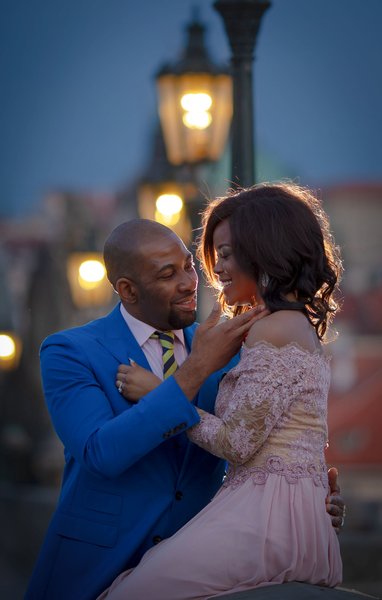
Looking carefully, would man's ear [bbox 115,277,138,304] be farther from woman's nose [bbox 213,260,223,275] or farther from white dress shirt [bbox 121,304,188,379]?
woman's nose [bbox 213,260,223,275]

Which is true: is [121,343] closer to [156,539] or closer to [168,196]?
[156,539]

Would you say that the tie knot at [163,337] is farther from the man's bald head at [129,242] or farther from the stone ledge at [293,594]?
the stone ledge at [293,594]

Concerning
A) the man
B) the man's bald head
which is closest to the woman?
the man

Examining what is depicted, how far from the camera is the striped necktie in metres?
3.96

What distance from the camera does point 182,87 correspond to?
822 centimetres

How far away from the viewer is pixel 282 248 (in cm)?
360

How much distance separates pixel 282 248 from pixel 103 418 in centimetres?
77

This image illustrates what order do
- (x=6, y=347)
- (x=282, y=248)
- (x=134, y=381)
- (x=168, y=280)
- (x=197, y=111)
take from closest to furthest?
1. (x=282, y=248)
2. (x=134, y=381)
3. (x=168, y=280)
4. (x=197, y=111)
5. (x=6, y=347)

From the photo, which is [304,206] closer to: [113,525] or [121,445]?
[121,445]

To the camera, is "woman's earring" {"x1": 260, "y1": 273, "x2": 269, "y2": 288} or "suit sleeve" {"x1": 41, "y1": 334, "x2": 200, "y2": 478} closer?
→ "suit sleeve" {"x1": 41, "y1": 334, "x2": 200, "y2": 478}

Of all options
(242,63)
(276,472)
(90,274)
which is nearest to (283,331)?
(276,472)

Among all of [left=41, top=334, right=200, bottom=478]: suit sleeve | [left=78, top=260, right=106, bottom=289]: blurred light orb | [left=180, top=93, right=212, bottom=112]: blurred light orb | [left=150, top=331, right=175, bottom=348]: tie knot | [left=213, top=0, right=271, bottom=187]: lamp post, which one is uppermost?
[left=213, top=0, right=271, bottom=187]: lamp post

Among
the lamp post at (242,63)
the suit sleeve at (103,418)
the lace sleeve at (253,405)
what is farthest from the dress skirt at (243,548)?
the lamp post at (242,63)

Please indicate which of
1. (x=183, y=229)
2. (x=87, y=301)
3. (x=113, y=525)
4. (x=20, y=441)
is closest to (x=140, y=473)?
(x=113, y=525)
